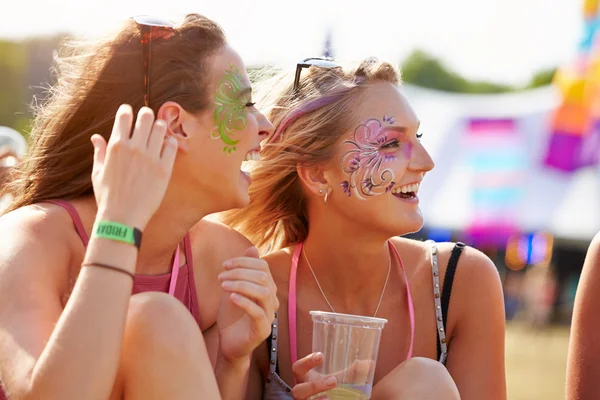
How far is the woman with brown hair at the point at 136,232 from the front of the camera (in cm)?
249

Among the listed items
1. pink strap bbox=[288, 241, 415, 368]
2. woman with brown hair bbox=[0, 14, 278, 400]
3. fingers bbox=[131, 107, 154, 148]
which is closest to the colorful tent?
pink strap bbox=[288, 241, 415, 368]

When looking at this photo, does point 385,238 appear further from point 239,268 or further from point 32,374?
point 32,374

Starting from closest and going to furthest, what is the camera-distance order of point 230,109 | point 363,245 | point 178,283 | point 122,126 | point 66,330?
point 66,330
point 122,126
point 230,109
point 178,283
point 363,245

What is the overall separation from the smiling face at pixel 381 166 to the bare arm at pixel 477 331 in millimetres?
352

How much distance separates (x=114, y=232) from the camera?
99.7 inches

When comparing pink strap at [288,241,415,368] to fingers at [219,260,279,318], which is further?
pink strap at [288,241,415,368]

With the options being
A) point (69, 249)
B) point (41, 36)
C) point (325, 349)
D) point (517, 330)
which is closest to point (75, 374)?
point (69, 249)

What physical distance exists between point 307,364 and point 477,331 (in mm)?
958

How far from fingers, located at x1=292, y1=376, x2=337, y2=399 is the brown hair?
1070 mm

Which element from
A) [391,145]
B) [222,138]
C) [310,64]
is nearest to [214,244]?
[222,138]

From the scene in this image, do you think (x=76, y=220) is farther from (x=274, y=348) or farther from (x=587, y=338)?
(x=587, y=338)

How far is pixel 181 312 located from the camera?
107 inches

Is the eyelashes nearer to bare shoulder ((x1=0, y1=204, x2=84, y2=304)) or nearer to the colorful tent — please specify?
bare shoulder ((x1=0, y1=204, x2=84, y2=304))

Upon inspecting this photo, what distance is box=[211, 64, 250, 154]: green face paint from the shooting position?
10.7 feet
